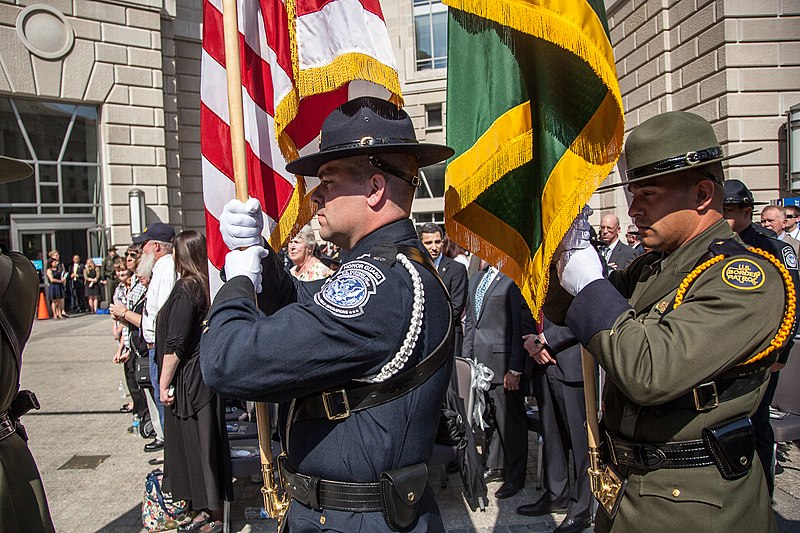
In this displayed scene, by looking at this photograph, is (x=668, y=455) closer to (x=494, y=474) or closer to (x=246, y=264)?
(x=246, y=264)

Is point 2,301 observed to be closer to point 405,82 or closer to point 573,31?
point 573,31

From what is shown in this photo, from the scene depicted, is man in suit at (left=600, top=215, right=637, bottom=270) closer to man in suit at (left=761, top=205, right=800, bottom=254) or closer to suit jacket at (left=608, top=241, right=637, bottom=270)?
suit jacket at (left=608, top=241, right=637, bottom=270)

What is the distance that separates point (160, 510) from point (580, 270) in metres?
3.56

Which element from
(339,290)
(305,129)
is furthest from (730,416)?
(305,129)

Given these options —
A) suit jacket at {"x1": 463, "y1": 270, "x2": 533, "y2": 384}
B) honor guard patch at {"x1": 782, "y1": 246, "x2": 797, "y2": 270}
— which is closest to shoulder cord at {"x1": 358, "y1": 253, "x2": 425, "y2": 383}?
suit jacket at {"x1": 463, "y1": 270, "x2": 533, "y2": 384}

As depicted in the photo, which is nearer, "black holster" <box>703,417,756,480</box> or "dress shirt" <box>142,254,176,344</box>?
"black holster" <box>703,417,756,480</box>

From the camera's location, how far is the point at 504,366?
16.1 feet

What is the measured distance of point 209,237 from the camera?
2770mm

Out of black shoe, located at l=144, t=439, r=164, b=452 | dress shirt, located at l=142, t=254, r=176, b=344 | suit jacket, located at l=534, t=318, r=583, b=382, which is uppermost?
dress shirt, located at l=142, t=254, r=176, b=344

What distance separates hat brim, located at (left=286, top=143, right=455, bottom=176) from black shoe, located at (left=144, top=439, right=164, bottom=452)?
15.5 feet

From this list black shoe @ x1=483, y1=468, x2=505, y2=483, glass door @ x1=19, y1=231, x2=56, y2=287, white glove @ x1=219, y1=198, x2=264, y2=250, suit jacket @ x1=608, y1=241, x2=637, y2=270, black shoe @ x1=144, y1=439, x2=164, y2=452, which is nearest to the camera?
white glove @ x1=219, y1=198, x2=264, y2=250

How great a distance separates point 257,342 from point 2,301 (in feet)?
5.46

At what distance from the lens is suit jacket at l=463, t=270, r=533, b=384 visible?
4.72 m

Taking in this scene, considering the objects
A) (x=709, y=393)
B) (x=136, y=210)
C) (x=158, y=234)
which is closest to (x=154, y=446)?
(x=158, y=234)
